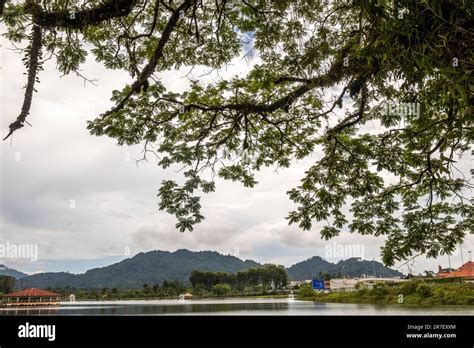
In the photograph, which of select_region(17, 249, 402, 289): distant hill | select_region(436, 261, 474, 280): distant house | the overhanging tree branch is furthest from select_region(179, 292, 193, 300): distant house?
the overhanging tree branch

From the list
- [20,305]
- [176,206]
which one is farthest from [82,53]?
[20,305]

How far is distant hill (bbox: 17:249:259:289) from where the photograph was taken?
707 centimetres

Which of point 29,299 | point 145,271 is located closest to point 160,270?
point 145,271

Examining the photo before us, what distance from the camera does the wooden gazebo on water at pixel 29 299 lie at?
25.3 ft

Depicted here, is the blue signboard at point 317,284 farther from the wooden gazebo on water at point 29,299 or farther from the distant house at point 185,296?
the wooden gazebo on water at point 29,299

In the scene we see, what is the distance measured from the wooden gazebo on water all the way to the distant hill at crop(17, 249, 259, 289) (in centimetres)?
58

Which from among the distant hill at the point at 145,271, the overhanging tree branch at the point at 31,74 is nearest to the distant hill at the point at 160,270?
the distant hill at the point at 145,271

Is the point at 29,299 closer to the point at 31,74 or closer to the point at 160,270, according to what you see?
the point at 160,270

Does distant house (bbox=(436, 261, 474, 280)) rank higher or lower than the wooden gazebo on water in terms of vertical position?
higher

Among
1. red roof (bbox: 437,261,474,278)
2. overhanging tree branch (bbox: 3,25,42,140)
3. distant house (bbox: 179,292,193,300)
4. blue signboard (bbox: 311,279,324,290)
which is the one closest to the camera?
overhanging tree branch (bbox: 3,25,42,140)

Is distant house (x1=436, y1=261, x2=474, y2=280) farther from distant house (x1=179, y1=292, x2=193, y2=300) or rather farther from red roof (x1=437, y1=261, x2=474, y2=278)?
distant house (x1=179, y1=292, x2=193, y2=300)

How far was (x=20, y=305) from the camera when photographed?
7875 mm

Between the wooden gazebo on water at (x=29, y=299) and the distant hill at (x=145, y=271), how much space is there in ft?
1.92
